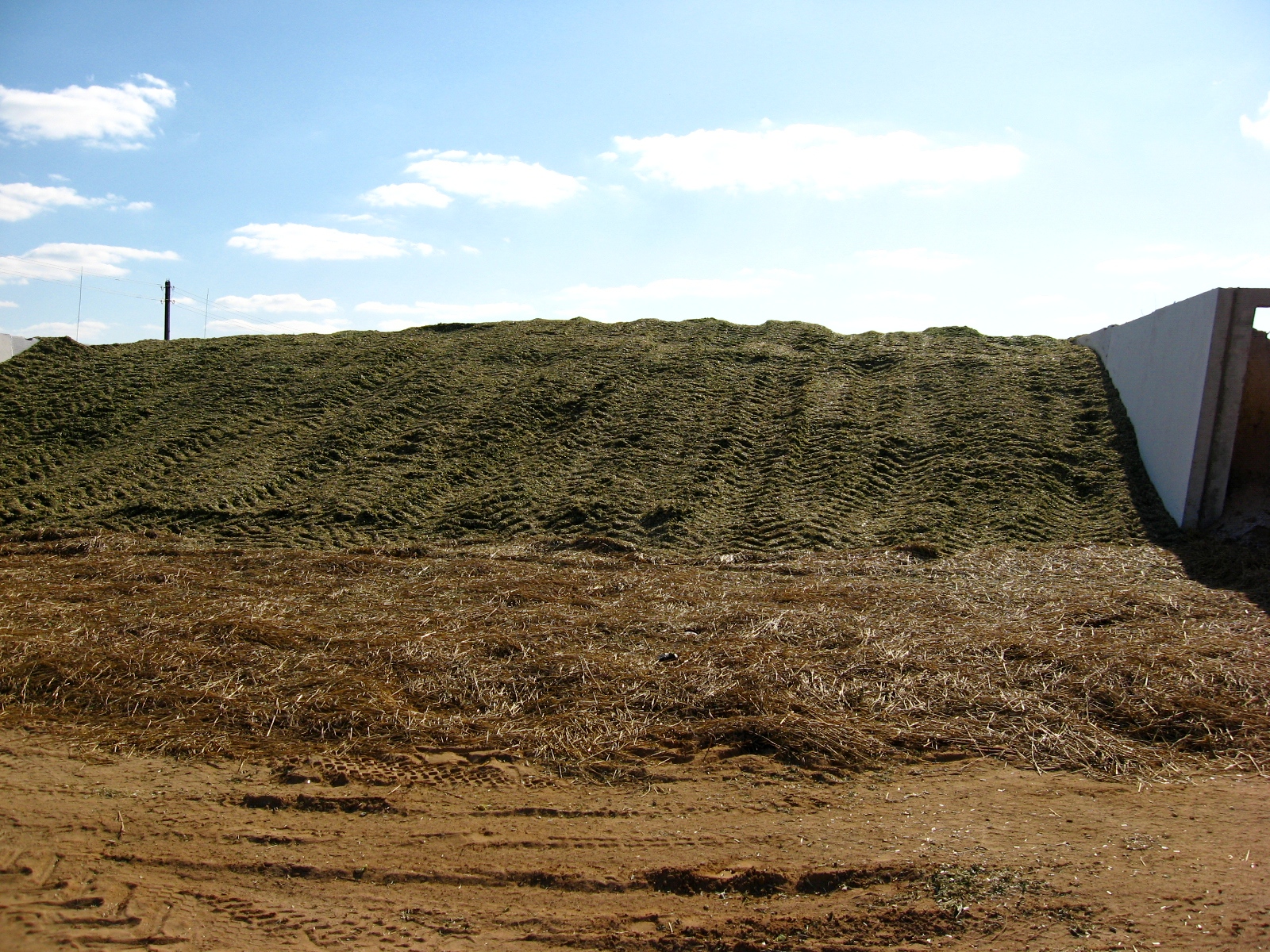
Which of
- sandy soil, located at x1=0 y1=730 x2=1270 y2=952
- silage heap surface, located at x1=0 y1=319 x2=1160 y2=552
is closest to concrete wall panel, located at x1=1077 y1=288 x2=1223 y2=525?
silage heap surface, located at x1=0 y1=319 x2=1160 y2=552

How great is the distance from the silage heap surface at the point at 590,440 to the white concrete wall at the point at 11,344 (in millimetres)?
421

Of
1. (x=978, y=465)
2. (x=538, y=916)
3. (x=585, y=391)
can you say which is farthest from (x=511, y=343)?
(x=538, y=916)

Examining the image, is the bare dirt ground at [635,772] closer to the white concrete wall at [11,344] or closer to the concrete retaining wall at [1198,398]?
the concrete retaining wall at [1198,398]

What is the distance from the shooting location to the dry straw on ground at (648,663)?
4.40 meters

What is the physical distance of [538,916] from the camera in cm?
296

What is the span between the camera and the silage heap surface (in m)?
10.4

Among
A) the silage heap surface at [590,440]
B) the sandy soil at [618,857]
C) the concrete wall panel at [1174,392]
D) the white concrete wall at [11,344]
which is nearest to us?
the sandy soil at [618,857]

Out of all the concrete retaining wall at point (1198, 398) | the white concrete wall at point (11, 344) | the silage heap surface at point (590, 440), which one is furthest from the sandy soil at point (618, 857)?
the white concrete wall at point (11, 344)

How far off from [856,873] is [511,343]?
1518 centimetres

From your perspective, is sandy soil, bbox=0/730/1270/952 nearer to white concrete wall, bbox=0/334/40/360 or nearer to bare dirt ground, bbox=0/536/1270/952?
bare dirt ground, bbox=0/536/1270/952

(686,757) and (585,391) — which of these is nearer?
(686,757)

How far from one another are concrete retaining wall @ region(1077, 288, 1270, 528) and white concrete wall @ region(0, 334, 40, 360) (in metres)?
20.9

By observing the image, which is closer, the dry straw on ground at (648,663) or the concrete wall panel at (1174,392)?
the dry straw on ground at (648,663)

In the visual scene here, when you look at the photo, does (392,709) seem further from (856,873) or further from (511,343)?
(511,343)
